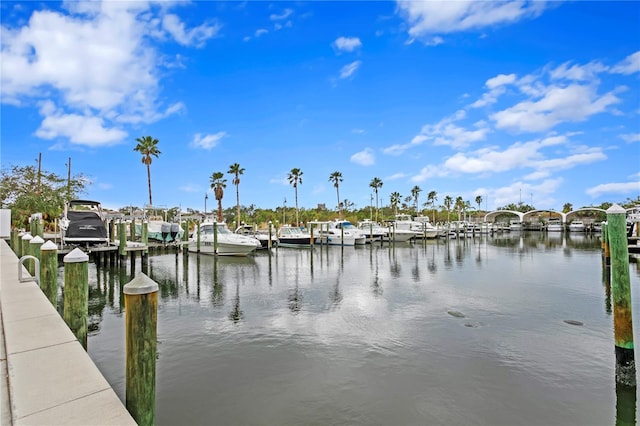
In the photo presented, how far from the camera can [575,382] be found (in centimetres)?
644

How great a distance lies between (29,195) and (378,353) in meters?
34.2

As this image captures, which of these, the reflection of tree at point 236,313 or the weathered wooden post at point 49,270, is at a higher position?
the weathered wooden post at point 49,270

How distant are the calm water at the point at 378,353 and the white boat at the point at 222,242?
11.1 metres

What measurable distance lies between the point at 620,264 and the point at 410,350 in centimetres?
445

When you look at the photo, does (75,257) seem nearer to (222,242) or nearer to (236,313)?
(236,313)

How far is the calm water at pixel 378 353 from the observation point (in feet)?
18.4

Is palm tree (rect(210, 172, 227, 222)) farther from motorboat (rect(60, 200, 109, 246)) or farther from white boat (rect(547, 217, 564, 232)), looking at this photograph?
white boat (rect(547, 217, 564, 232))

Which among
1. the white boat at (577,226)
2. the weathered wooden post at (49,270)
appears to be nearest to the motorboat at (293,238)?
the weathered wooden post at (49,270)

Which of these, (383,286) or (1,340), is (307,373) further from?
(383,286)

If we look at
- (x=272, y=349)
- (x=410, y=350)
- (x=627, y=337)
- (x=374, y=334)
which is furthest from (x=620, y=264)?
(x=272, y=349)

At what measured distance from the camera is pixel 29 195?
95.2 feet

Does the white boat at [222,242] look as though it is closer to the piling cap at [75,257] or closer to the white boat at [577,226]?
the piling cap at [75,257]

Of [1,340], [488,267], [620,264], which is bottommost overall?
[488,267]

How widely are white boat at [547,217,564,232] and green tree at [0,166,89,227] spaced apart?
89.6 meters
